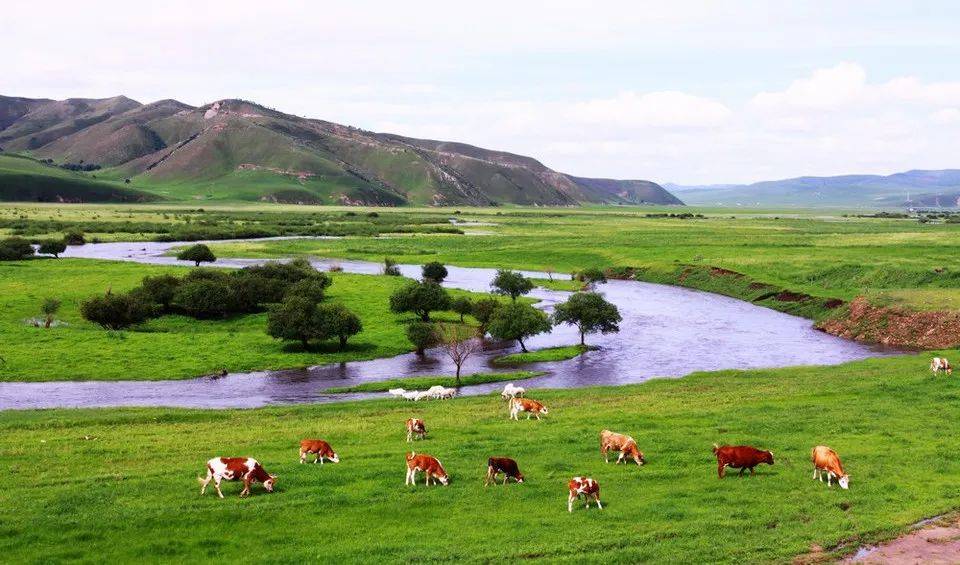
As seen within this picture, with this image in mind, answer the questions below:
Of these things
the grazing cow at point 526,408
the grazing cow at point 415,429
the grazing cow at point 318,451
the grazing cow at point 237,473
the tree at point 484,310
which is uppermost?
the grazing cow at point 237,473

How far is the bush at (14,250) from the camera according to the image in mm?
120875

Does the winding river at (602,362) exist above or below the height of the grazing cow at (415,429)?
below

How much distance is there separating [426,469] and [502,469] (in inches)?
95.7

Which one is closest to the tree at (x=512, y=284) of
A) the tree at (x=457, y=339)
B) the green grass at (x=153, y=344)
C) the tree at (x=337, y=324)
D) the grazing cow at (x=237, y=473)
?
the green grass at (x=153, y=344)

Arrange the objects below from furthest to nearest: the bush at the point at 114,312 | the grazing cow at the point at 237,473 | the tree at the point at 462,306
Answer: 1. the tree at the point at 462,306
2. the bush at the point at 114,312
3. the grazing cow at the point at 237,473

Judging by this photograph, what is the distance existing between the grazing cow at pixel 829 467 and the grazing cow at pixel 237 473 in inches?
687

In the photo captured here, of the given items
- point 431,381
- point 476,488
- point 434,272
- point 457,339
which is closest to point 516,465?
point 476,488

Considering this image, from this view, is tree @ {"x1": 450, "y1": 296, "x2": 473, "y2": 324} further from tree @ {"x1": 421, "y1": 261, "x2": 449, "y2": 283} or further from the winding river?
tree @ {"x1": 421, "y1": 261, "x2": 449, "y2": 283}

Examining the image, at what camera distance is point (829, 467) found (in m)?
26.1

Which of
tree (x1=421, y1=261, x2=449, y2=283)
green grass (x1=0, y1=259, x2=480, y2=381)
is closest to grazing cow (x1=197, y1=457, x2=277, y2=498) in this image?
green grass (x1=0, y1=259, x2=480, y2=381)

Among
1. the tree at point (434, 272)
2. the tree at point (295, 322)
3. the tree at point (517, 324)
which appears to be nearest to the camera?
the tree at point (295, 322)

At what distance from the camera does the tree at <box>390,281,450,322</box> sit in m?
79.7

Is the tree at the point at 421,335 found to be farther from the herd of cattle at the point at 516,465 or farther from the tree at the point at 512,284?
the herd of cattle at the point at 516,465

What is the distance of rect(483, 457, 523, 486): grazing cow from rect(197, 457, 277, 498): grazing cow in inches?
266
